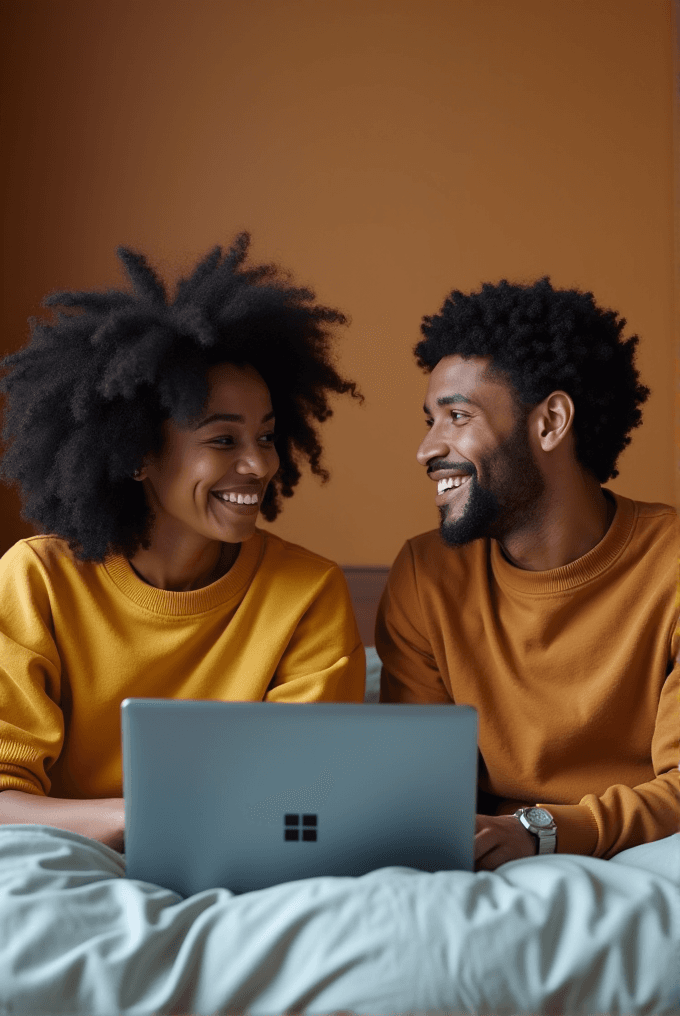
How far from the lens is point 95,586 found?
5.19 feet

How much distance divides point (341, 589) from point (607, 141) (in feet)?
10.1

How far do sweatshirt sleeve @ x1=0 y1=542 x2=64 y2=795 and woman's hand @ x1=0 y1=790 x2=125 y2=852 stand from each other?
43 mm

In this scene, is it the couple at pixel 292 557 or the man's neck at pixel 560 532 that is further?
the man's neck at pixel 560 532

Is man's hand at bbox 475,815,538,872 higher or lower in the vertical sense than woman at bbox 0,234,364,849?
lower

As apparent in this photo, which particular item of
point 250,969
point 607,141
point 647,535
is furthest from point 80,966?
point 607,141

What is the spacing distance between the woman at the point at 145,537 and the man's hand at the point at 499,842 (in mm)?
327

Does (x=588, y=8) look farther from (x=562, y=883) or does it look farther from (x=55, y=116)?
(x=562, y=883)

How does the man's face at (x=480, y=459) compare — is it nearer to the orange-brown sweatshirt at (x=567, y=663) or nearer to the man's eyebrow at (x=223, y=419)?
the orange-brown sweatshirt at (x=567, y=663)

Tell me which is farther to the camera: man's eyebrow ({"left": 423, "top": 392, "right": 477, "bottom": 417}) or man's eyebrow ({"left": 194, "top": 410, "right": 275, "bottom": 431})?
man's eyebrow ({"left": 423, "top": 392, "right": 477, "bottom": 417})

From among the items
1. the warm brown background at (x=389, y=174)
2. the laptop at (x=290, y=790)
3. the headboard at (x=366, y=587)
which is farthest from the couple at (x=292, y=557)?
the warm brown background at (x=389, y=174)

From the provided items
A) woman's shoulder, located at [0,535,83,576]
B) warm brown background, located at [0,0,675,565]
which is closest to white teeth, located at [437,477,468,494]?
woman's shoulder, located at [0,535,83,576]

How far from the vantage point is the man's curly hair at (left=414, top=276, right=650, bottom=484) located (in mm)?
1688

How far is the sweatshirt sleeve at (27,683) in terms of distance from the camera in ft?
4.74

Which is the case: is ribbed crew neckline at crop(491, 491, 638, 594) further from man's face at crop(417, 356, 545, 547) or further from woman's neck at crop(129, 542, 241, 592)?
woman's neck at crop(129, 542, 241, 592)
